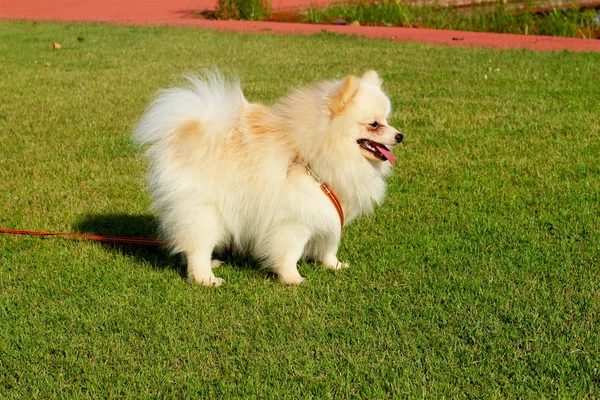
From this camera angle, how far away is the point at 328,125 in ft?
14.0

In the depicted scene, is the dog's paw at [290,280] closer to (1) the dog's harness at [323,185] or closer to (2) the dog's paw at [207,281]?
(2) the dog's paw at [207,281]

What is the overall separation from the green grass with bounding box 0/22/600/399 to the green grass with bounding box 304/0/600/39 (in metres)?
6.33

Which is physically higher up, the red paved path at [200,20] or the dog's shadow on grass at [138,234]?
the red paved path at [200,20]

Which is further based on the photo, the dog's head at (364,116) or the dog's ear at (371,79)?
the dog's ear at (371,79)

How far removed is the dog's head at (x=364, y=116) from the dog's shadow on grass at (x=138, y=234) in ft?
3.93

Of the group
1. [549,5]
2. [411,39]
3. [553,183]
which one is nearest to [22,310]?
[553,183]

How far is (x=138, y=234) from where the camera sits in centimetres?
559

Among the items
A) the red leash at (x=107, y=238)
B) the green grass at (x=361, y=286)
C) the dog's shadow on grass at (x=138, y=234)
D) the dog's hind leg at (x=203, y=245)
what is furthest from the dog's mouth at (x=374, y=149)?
the red leash at (x=107, y=238)

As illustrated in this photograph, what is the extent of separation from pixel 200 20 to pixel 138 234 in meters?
13.7

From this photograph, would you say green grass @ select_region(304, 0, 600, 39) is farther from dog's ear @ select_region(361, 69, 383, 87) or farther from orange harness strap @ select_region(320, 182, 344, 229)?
orange harness strap @ select_region(320, 182, 344, 229)

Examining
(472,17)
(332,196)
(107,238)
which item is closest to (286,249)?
(332,196)

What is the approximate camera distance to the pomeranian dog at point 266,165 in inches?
169

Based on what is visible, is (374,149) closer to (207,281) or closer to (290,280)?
(290,280)

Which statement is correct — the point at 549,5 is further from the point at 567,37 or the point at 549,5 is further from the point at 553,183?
the point at 553,183
